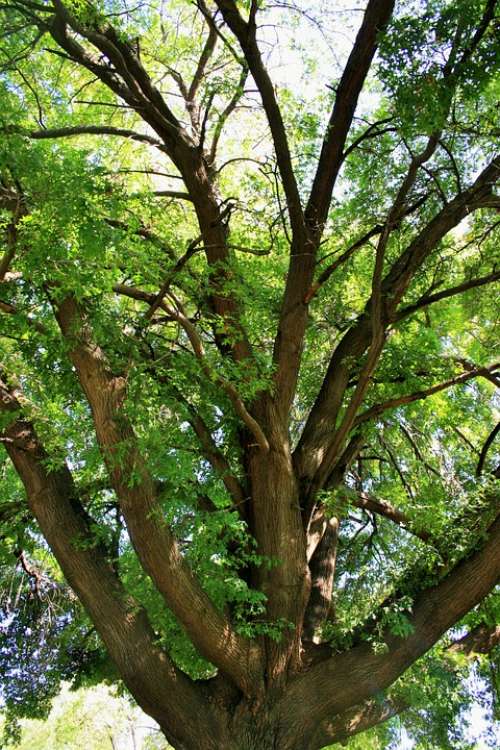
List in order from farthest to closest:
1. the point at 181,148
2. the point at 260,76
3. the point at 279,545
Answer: the point at 181,148
the point at 279,545
the point at 260,76

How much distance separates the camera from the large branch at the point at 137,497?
5.55 meters

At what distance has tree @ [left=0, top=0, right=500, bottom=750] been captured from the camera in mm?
5324

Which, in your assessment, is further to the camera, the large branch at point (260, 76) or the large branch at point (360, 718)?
the large branch at point (360, 718)

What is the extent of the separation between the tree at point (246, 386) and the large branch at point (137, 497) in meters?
0.02

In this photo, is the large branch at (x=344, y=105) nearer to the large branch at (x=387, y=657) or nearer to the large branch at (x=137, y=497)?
the large branch at (x=137, y=497)

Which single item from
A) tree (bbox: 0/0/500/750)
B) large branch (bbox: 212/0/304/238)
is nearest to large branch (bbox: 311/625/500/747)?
tree (bbox: 0/0/500/750)

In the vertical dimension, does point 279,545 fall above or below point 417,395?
below

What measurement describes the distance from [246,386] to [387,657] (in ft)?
8.64

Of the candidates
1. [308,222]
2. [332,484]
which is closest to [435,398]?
[332,484]

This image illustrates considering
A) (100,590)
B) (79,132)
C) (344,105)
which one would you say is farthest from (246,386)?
(79,132)

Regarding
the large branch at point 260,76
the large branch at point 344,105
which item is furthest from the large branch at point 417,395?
the large branch at point 260,76

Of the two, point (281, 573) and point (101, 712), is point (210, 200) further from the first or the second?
point (101, 712)

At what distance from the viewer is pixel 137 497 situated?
5617 mm

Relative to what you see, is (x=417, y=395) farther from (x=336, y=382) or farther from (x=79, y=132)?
(x=79, y=132)
